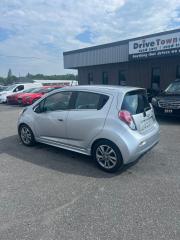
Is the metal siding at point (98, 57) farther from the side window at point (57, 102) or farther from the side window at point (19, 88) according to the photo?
the side window at point (57, 102)

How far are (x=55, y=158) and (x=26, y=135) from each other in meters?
1.37

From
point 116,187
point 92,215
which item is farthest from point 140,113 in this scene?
point 92,215

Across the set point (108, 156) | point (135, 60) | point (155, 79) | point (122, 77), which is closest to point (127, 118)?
point (108, 156)

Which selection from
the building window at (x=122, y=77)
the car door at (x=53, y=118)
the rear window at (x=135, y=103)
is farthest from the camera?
the building window at (x=122, y=77)

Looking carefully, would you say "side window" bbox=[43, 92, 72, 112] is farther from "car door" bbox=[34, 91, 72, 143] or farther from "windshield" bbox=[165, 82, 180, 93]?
"windshield" bbox=[165, 82, 180, 93]

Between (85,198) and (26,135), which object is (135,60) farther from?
(85,198)

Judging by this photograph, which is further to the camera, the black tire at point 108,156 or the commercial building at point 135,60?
the commercial building at point 135,60

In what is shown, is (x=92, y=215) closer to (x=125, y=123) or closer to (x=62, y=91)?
(x=125, y=123)

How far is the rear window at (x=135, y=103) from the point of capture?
4.05 m

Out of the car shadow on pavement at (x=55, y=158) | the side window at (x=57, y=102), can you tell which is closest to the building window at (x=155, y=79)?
the side window at (x=57, y=102)

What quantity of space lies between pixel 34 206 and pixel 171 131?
5615 millimetres

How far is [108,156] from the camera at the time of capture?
408 centimetres

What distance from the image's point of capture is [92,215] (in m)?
2.84

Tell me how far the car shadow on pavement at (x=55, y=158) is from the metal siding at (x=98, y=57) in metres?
11.9
